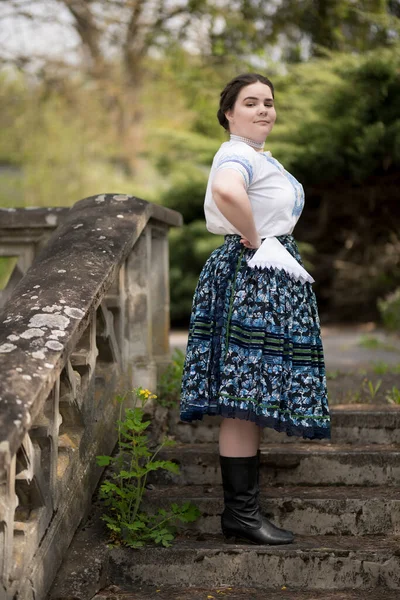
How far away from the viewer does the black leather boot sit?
9.56 feet

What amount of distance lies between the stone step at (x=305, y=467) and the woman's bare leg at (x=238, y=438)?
17.4 inches

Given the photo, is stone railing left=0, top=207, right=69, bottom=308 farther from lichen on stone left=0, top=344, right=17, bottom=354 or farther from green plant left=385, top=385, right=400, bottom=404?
green plant left=385, top=385, right=400, bottom=404

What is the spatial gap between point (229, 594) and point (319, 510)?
21.1 inches

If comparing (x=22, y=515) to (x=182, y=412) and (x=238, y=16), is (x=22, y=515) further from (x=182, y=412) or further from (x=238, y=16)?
(x=238, y=16)

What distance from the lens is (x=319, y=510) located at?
3.08m

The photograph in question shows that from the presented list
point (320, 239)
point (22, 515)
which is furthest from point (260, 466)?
point (320, 239)

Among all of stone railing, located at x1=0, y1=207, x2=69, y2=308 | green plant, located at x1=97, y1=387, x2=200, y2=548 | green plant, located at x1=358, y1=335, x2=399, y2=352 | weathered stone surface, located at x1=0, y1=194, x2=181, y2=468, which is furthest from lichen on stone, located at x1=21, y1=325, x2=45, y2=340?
green plant, located at x1=358, y1=335, x2=399, y2=352

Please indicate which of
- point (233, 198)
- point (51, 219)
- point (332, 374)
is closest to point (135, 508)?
point (233, 198)

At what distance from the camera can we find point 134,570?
9.34 feet

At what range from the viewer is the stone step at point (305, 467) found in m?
3.33

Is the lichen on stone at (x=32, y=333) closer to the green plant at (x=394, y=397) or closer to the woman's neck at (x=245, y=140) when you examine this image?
the woman's neck at (x=245, y=140)

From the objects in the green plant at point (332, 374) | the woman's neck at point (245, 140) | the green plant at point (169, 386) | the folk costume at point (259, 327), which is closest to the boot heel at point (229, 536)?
the folk costume at point (259, 327)

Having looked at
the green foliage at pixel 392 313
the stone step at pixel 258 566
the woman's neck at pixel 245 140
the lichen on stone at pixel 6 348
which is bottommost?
the stone step at pixel 258 566

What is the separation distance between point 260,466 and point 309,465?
8.2 inches
